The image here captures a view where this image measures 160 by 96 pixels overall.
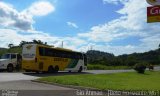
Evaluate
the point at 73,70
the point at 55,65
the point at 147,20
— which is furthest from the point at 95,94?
the point at 73,70

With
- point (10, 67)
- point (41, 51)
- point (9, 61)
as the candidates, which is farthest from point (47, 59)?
point (10, 67)

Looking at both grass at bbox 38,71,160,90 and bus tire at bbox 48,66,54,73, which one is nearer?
grass at bbox 38,71,160,90

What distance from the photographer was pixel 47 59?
3838 cm

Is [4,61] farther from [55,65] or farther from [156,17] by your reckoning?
[156,17]

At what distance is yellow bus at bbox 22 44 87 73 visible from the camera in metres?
36.7

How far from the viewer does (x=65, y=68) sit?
140 feet

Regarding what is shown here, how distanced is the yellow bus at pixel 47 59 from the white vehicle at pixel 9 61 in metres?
3.99

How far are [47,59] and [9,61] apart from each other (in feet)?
18.6

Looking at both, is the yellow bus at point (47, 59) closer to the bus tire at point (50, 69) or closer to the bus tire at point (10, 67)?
the bus tire at point (50, 69)

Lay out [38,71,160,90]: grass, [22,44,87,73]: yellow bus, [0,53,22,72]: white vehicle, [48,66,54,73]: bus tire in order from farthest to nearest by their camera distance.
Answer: [0,53,22,72]: white vehicle, [48,66,54,73]: bus tire, [22,44,87,73]: yellow bus, [38,71,160,90]: grass

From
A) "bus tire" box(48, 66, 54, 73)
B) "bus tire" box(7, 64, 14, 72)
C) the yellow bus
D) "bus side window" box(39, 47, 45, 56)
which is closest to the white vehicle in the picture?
"bus tire" box(7, 64, 14, 72)

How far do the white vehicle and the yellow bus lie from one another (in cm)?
399

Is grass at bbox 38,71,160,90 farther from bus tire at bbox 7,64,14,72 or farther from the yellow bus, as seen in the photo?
bus tire at bbox 7,64,14,72

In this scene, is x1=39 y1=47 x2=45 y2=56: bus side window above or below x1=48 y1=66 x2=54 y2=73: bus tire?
above
